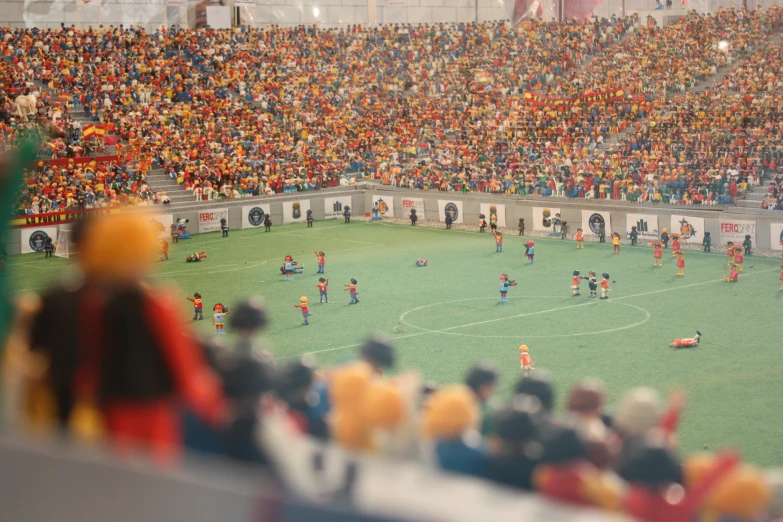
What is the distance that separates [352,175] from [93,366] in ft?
134

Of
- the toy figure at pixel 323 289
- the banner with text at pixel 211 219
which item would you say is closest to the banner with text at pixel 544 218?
the banner with text at pixel 211 219

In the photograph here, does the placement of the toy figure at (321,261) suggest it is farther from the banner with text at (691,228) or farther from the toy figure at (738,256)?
the banner with text at (691,228)

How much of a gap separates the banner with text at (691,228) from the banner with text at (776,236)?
A: 89.8 inches

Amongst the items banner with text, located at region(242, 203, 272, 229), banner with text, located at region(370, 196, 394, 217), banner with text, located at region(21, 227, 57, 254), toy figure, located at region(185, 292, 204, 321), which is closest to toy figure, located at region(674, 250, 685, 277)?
toy figure, located at region(185, 292, 204, 321)

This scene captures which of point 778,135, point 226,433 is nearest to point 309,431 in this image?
point 226,433

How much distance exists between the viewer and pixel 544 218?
34.4m

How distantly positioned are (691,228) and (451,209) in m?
10.1

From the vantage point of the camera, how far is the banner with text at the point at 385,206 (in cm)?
3988

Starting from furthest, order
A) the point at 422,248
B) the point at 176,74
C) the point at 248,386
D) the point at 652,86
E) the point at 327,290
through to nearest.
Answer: the point at 176,74 < the point at 652,86 < the point at 422,248 < the point at 327,290 < the point at 248,386

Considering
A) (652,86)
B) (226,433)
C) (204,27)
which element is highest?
(204,27)

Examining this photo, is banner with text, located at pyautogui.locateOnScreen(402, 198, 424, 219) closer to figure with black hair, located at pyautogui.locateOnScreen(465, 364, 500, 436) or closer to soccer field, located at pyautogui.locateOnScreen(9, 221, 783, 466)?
soccer field, located at pyautogui.locateOnScreen(9, 221, 783, 466)

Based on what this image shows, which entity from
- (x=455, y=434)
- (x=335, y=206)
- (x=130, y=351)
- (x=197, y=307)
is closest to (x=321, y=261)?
(x=197, y=307)

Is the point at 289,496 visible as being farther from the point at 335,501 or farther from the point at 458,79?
the point at 458,79

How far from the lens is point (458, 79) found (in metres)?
49.9
